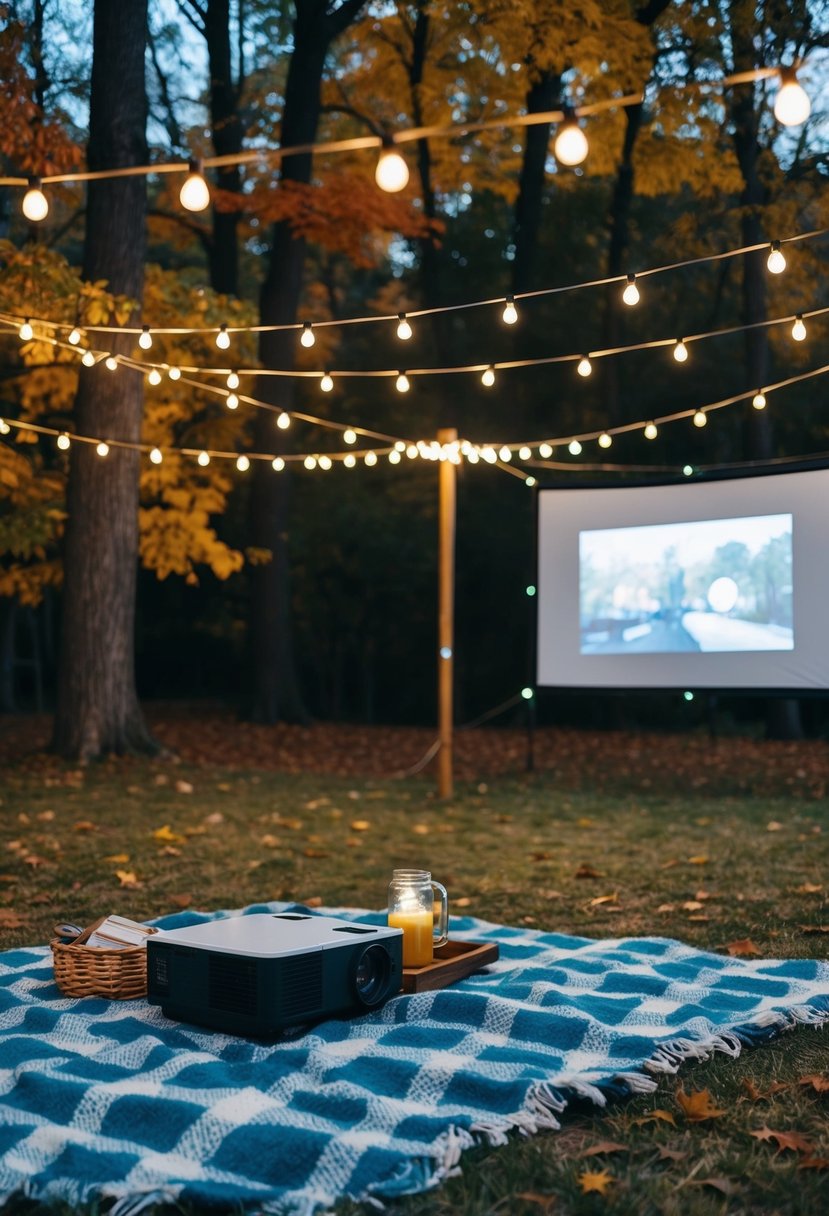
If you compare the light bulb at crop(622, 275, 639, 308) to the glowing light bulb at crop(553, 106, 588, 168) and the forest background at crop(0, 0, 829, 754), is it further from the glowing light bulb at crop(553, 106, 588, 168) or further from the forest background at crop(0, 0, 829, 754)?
the forest background at crop(0, 0, 829, 754)

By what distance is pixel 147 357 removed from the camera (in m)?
8.74

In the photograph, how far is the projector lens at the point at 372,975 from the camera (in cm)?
285

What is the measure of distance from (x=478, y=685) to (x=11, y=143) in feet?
31.0

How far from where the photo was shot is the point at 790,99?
291cm

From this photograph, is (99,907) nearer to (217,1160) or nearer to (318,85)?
(217,1160)

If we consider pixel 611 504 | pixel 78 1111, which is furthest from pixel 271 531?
pixel 78 1111

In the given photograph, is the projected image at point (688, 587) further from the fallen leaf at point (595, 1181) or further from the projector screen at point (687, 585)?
the fallen leaf at point (595, 1181)

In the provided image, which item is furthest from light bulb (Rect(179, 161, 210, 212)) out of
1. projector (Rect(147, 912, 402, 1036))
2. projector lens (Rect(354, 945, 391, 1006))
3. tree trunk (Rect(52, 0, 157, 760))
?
tree trunk (Rect(52, 0, 157, 760))

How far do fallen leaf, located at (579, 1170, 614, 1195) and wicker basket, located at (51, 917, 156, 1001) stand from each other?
1409 millimetres

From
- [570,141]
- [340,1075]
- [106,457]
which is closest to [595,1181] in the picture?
[340,1075]

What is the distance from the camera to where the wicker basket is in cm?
301

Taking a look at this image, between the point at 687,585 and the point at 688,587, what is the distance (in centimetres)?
1

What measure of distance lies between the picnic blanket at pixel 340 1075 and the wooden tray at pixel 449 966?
0.06 meters

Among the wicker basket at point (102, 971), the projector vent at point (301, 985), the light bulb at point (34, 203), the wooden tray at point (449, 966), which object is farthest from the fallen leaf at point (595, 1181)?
the light bulb at point (34, 203)
